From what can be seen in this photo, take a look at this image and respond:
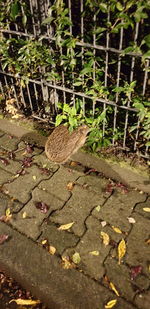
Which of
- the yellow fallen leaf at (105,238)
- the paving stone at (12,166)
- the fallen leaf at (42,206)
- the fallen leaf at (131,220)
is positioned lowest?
the yellow fallen leaf at (105,238)

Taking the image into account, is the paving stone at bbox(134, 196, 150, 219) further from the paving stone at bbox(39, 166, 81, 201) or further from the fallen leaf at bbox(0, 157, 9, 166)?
the fallen leaf at bbox(0, 157, 9, 166)

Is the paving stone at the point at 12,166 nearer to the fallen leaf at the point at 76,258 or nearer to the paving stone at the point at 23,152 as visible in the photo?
the paving stone at the point at 23,152

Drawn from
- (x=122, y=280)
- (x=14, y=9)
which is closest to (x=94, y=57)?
(x=14, y=9)

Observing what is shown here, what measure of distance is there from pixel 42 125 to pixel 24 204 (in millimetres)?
1376

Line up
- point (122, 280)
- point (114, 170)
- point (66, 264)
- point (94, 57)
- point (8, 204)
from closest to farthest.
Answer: point (122, 280) < point (66, 264) < point (94, 57) < point (8, 204) < point (114, 170)

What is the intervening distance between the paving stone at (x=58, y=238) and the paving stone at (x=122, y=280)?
1.27 feet

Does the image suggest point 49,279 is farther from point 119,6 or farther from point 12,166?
point 119,6

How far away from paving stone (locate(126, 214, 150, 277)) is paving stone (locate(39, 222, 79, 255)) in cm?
52

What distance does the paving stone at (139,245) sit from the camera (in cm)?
245

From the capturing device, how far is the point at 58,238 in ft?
8.71

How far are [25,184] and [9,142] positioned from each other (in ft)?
2.81

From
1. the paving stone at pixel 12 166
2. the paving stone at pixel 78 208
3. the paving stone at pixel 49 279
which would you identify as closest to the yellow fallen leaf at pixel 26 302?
the paving stone at pixel 49 279

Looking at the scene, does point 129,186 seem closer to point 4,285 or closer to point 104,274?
point 104,274

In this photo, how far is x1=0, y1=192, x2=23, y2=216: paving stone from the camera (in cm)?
294
